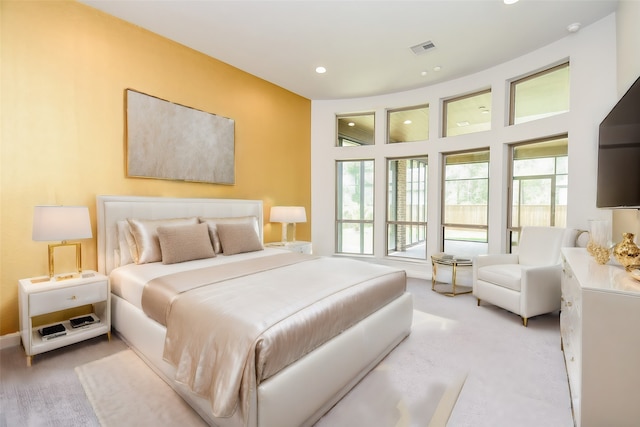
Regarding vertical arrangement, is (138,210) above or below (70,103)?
below

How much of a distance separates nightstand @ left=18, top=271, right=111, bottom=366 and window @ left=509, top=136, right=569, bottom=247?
4841 mm

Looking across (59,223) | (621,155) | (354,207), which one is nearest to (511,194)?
(621,155)

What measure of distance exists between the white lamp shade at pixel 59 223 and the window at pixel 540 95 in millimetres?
5006

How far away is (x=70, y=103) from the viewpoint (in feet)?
8.80

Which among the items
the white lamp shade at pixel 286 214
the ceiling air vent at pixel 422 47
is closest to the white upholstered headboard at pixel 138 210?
the white lamp shade at pixel 286 214

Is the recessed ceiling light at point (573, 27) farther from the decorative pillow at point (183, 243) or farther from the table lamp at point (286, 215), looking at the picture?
the decorative pillow at point (183, 243)

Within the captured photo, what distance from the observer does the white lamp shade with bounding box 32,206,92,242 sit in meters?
2.20

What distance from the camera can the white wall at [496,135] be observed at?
3.06m

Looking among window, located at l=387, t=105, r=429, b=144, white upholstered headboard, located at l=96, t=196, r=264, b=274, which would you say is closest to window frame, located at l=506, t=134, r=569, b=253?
window, located at l=387, t=105, r=429, b=144

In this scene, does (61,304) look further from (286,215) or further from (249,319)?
(286,215)

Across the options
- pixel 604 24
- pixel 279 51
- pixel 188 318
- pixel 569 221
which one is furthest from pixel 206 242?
pixel 604 24

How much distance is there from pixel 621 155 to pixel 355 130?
12.8 feet

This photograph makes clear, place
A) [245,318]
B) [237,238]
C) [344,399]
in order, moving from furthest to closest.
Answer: [237,238]
[344,399]
[245,318]

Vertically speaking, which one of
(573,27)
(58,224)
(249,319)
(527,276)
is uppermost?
(573,27)
